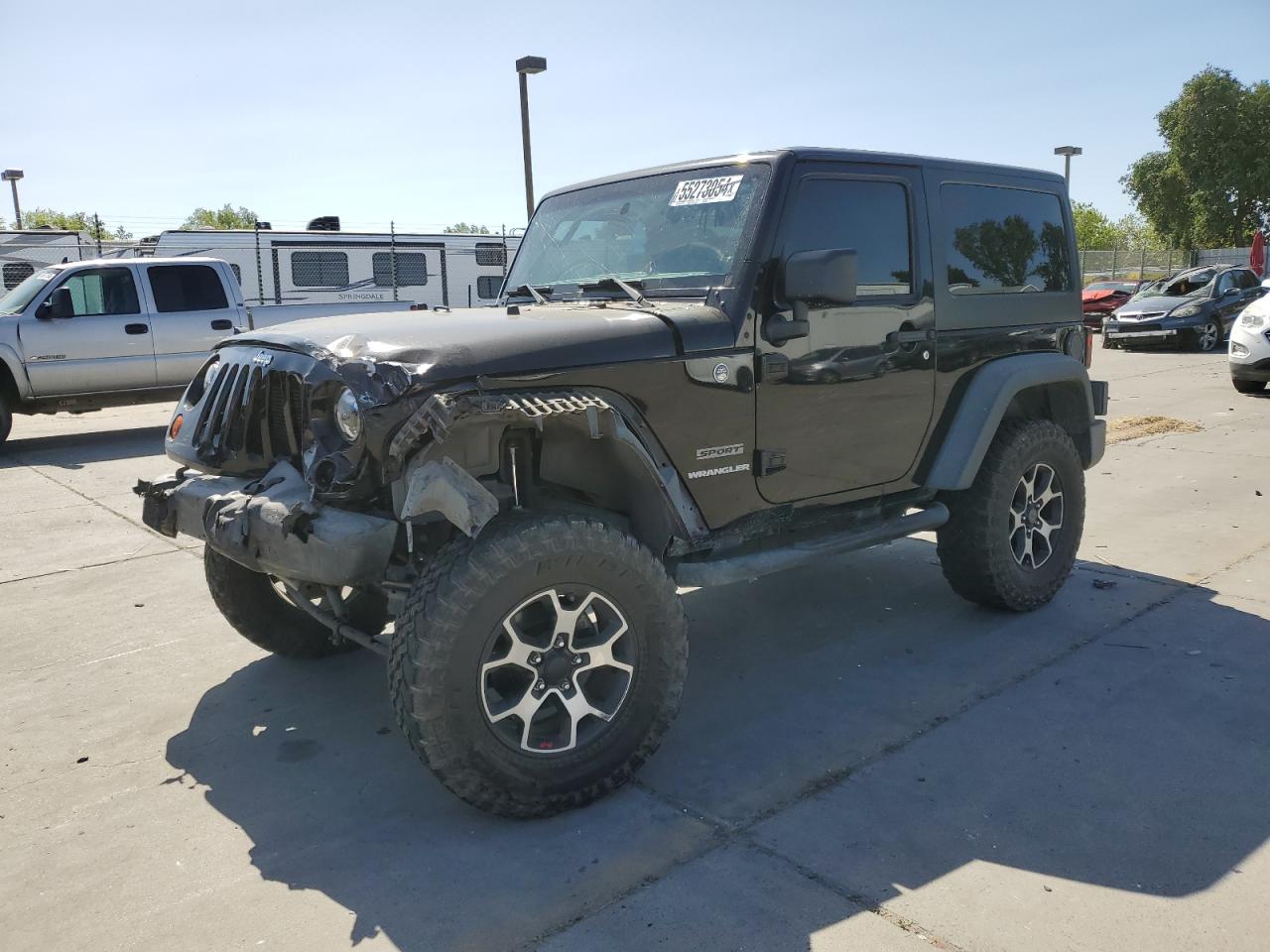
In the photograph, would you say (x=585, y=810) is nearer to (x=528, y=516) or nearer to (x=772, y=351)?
(x=528, y=516)

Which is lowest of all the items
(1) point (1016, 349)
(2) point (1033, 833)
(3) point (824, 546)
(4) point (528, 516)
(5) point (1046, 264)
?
(2) point (1033, 833)

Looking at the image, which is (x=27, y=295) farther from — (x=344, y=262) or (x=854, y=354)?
(x=854, y=354)

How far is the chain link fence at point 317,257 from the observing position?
59.7 feet

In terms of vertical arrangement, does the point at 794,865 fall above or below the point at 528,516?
below

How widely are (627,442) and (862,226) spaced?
63.4 inches

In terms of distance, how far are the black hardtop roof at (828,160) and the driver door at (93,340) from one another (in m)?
8.82

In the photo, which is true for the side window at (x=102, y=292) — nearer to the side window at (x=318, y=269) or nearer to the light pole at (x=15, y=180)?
the side window at (x=318, y=269)

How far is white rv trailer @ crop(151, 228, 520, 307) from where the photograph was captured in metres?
18.2

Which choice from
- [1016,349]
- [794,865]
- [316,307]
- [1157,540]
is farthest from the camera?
[316,307]

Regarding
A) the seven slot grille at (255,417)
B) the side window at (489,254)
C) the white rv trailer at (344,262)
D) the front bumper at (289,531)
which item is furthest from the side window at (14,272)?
the front bumper at (289,531)

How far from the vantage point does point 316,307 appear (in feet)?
39.3

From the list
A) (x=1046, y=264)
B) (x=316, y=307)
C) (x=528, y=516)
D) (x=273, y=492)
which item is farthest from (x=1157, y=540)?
(x=316, y=307)

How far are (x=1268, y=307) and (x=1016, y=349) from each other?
9.91 m

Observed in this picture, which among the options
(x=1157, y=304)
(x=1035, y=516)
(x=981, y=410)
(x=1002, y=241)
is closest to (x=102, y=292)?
(x=1002, y=241)
